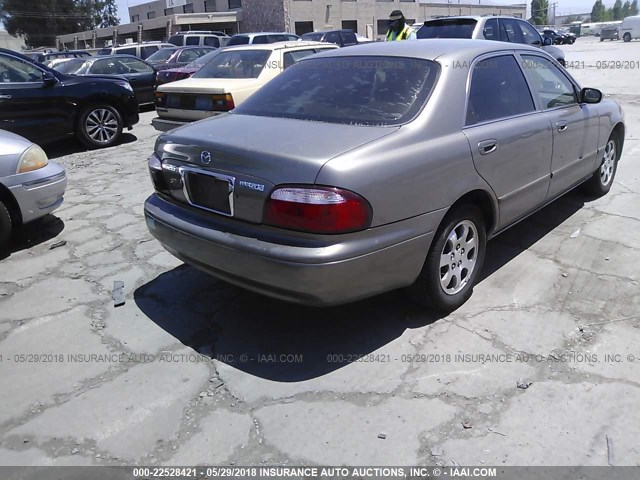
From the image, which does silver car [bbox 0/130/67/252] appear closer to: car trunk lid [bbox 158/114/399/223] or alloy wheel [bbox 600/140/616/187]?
car trunk lid [bbox 158/114/399/223]

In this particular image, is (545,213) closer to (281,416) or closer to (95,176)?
(281,416)

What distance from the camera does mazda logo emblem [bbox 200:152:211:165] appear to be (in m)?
3.08

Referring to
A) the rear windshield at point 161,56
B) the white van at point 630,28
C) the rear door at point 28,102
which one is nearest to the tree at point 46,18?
the rear windshield at point 161,56

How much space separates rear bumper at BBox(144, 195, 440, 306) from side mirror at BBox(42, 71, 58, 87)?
6075mm

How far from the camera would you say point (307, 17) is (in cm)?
4769

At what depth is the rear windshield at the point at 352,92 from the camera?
127 inches

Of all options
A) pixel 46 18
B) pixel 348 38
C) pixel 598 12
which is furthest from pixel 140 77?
pixel 598 12

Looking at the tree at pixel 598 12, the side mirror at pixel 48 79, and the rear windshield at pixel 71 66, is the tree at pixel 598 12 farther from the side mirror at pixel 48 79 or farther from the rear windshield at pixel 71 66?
the side mirror at pixel 48 79

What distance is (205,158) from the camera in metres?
3.10

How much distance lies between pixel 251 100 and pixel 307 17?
47512mm

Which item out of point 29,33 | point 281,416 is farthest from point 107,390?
→ point 29,33

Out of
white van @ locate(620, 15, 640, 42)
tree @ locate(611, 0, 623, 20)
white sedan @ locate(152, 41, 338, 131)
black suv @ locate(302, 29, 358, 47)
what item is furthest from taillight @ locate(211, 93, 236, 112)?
tree @ locate(611, 0, 623, 20)

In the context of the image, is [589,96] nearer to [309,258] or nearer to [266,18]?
[309,258]

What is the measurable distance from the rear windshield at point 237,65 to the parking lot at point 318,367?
4820 millimetres
